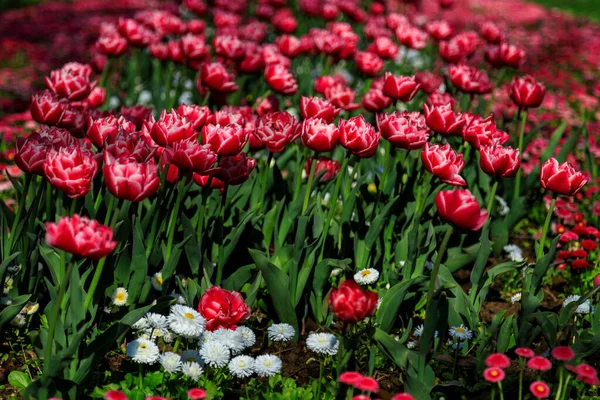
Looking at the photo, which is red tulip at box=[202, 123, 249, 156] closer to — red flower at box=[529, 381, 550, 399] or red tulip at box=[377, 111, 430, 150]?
red tulip at box=[377, 111, 430, 150]

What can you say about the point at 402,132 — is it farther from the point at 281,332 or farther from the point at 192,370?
the point at 192,370

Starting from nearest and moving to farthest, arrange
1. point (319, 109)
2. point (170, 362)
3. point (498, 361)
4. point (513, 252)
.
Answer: point (498, 361) → point (170, 362) → point (319, 109) → point (513, 252)

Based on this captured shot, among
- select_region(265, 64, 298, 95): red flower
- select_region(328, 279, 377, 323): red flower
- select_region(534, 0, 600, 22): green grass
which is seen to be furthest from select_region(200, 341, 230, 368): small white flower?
select_region(534, 0, 600, 22): green grass

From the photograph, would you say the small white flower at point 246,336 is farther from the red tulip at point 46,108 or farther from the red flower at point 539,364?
the red tulip at point 46,108

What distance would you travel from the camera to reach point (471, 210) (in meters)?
2.07

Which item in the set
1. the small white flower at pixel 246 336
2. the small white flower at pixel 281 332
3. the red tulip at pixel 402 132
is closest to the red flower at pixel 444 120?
the red tulip at pixel 402 132

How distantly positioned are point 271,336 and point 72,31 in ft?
25.6

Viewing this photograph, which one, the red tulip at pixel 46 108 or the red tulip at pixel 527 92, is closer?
the red tulip at pixel 46 108

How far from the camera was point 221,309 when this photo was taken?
2.50 m

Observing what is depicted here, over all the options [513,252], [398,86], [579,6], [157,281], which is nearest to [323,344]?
[157,281]

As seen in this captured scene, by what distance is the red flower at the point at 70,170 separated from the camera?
2109 millimetres

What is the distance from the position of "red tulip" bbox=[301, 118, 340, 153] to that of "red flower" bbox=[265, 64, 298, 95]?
964 millimetres

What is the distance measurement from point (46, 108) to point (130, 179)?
0.82 m

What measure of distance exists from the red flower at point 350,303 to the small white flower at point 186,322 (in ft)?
1.98
